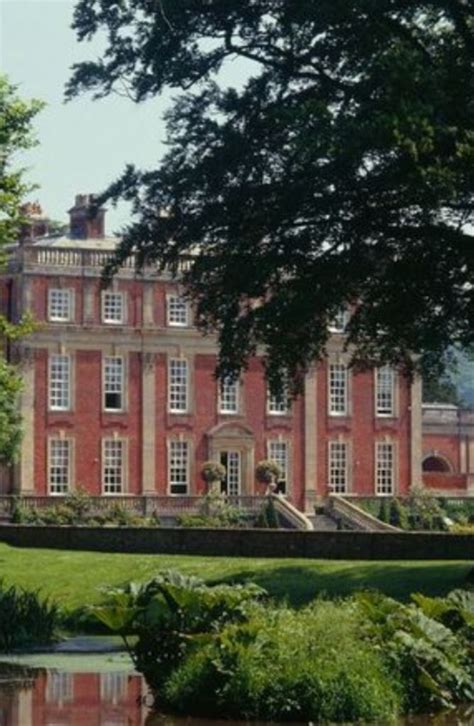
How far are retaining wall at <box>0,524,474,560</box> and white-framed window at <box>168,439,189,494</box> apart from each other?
29.3m

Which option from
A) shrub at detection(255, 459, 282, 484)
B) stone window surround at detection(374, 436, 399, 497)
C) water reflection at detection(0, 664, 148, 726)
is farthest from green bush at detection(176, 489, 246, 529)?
water reflection at detection(0, 664, 148, 726)

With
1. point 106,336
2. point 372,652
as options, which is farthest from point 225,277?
point 106,336

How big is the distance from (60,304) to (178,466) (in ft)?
28.2

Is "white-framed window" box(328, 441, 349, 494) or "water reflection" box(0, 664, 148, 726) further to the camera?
"white-framed window" box(328, 441, 349, 494)

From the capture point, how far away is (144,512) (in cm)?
7719

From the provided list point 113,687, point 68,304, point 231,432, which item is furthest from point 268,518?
point 113,687

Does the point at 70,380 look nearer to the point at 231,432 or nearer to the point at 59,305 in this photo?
the point at 59,305

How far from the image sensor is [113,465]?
8244 centimetres

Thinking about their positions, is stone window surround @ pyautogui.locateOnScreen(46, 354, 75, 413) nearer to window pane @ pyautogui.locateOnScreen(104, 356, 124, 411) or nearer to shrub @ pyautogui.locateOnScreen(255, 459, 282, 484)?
window pane @ pyautogui.locateOnScreen(104, 356, 124, 411)

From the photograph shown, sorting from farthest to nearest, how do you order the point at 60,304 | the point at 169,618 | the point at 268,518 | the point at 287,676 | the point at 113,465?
the point at 113,465
the point at 60,304
the point at 268,518
the point at 169,618
the point at 287,676

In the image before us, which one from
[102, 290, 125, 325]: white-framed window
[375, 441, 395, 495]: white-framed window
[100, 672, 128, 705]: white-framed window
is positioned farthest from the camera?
[375, 441, 395, 495]: white-framed window

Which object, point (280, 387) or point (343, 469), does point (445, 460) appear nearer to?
point (343, 469)

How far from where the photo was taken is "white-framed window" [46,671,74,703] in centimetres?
2041

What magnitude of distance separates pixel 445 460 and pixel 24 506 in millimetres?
37484
